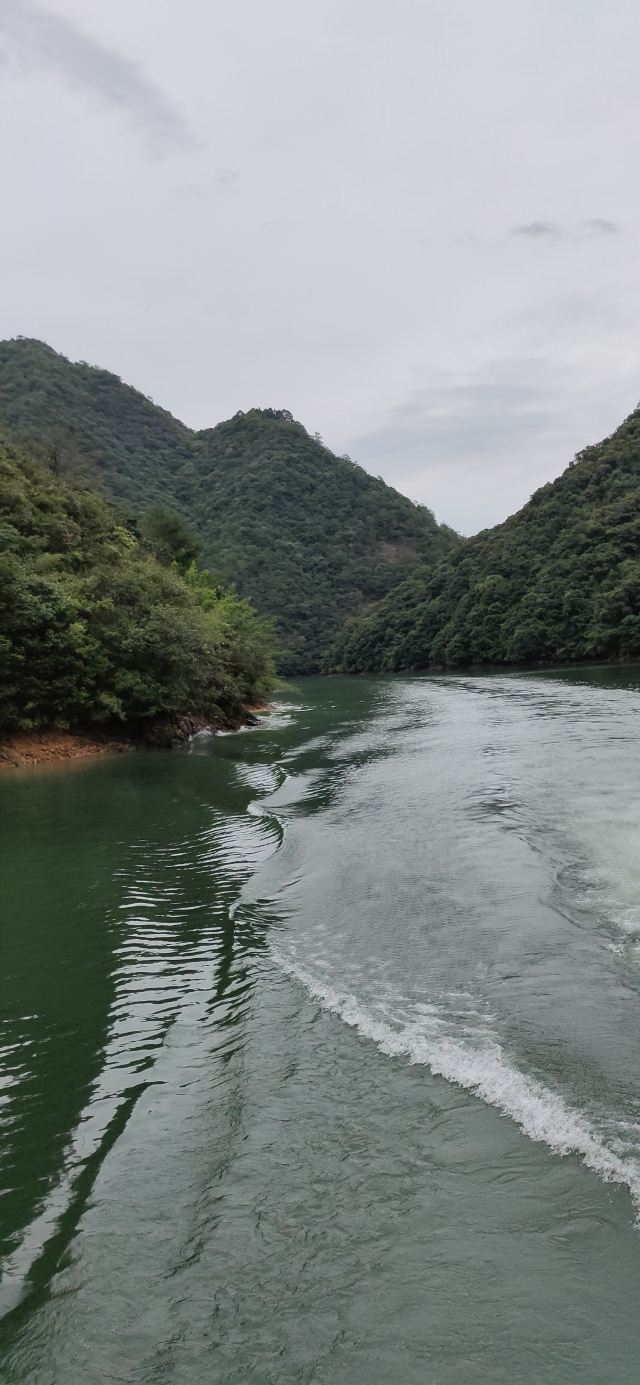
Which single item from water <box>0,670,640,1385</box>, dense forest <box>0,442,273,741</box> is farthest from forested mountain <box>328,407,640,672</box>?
water <box>0,670,640,1385</box>

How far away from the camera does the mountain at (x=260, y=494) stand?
115 meters

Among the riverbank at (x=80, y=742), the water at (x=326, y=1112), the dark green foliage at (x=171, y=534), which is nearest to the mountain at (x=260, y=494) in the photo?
the dark green foliage at (x=171, y=534)

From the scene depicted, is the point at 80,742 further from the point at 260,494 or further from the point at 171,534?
the point at 260,494

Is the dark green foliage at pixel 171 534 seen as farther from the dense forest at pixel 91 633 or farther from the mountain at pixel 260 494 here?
the mountain at pixel 260 494

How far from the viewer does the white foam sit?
4480mm

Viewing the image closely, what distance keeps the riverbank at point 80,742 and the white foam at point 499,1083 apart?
22.0m

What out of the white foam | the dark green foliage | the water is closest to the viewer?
the water

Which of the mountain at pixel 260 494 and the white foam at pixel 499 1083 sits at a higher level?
the mountain at pixel 260 494

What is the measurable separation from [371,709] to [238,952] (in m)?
33.3

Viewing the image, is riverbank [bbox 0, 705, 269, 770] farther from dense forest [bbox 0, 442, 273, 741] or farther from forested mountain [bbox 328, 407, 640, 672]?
forested mountain [bbox 328, 407, 640, 672]

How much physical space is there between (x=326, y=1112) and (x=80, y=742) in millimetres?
25774

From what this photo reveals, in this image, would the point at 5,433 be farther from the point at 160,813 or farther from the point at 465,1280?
the point at 465,1280

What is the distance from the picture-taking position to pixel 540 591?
79000 mm

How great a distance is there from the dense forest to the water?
16.5 m
